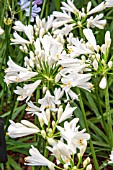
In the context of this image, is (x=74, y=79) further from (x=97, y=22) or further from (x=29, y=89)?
(x=97, y=22)

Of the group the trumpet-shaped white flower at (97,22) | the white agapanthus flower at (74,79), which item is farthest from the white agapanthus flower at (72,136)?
the trumpet-shaped white flower at (97,22)

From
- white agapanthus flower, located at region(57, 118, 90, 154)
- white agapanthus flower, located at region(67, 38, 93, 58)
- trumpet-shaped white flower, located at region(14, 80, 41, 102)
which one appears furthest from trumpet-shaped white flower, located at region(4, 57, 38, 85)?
white agapanthus flower, located at region(57, 118, 90, 154)

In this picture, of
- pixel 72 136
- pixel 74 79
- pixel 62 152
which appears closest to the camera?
pixel 62 152

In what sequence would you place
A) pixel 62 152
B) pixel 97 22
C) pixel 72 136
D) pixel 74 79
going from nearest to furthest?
pixel 62 152 → pixel 72 136 → pixel 74 79 → pixel 97 22

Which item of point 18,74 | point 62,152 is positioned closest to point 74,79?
point 18,74

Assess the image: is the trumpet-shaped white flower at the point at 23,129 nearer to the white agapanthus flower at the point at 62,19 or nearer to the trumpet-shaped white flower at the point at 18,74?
the trumpet-shaped white flower at the point at 18,74

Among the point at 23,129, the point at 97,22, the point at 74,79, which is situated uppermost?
the point at 97,22

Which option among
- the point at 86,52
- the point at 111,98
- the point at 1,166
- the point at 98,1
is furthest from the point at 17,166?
the point at 98,1

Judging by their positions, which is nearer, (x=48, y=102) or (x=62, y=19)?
(x=48, y=102)

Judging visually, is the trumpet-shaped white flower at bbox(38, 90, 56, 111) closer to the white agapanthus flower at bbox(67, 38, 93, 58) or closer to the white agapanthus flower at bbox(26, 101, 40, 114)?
the white agapanthus flower at bbox(26, 101, 40, 114)

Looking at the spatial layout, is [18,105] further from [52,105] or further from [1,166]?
[52,105]

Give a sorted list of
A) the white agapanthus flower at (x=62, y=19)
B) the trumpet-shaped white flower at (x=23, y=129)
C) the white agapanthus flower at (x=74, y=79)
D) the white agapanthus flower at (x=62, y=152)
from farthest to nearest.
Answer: the white agapanthus flower at (x=62, y=19) → the white agapanthus flower at (x=74, y=79) → the trumpet-shaped white flower at (x=23, y=129) → the white agapanthus flower at (x=62, y=152)
